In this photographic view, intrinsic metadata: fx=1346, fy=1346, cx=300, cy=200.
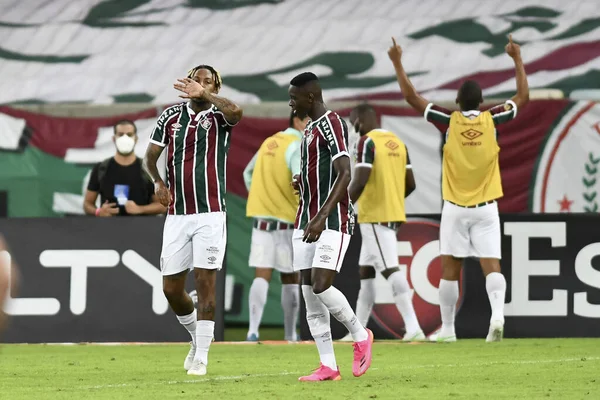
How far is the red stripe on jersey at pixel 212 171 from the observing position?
9469 millimetres

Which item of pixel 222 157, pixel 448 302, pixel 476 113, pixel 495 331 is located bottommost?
pixel 495 331

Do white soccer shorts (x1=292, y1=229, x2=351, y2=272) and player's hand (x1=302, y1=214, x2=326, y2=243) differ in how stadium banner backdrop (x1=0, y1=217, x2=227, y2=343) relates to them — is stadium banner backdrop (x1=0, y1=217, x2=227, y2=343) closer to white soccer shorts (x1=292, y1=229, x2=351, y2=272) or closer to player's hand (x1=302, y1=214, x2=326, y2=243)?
white soccer shorts (x1=292, y1=229, x2=351, y2=272)

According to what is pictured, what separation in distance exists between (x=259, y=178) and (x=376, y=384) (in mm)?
5082

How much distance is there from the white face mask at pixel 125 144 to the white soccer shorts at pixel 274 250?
1.56 meters

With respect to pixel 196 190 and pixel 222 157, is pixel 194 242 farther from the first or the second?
pixel 222 157

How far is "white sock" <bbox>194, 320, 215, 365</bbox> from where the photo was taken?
30.5ft

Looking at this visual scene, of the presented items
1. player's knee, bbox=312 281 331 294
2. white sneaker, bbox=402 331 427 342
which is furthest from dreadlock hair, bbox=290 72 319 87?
white sneaker, bbox=402 331 427 342

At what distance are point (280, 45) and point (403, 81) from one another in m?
5.71

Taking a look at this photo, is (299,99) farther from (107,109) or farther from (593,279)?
(107,109)

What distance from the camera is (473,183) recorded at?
12281mm

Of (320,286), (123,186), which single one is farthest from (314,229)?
(123,186)

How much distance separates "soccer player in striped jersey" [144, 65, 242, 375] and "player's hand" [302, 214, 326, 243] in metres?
1.14

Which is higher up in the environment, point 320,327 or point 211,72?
point 211,72

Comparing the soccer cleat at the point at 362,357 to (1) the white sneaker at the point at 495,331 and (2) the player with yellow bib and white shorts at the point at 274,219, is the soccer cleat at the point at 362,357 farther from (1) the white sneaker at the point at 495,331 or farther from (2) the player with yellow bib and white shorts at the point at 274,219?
(2) the player with yellow bib and white shorts at the point at 274,219
